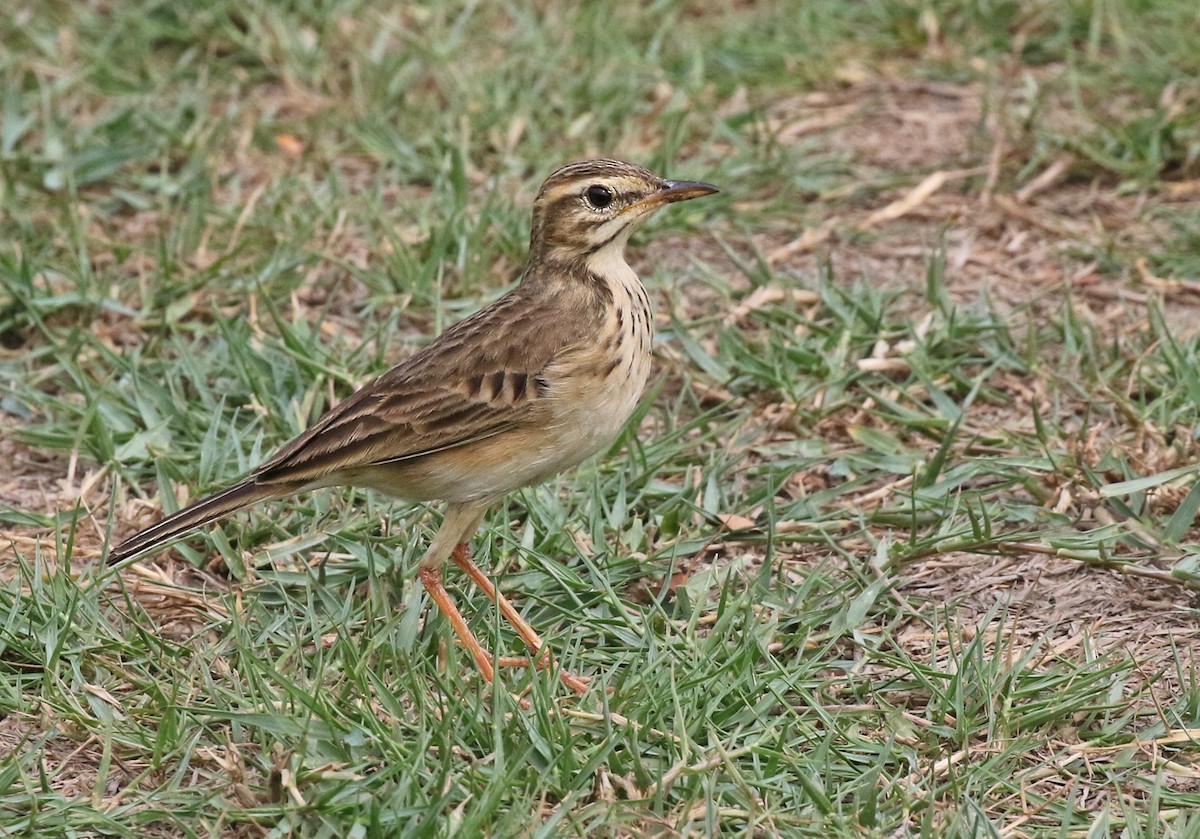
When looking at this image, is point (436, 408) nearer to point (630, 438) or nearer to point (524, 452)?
point (524, 452)

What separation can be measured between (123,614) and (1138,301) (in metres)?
4.79

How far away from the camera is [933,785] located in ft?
15.9

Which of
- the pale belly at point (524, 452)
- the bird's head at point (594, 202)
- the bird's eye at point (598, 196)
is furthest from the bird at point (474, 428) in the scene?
the bird's eye at point (598, 196)

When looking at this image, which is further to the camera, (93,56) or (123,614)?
(93,56)

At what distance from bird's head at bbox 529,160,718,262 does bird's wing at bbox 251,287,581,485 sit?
36cm

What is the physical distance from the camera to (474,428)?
5578 mm

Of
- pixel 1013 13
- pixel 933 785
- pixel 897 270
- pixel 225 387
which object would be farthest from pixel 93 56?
pixel 933 785

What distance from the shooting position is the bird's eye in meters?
5.97

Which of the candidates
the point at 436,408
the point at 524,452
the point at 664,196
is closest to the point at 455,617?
the point at 524,452

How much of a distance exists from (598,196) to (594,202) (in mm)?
26

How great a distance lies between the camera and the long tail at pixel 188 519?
5352mm

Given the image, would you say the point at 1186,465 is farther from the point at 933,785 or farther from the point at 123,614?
the point at 123,614

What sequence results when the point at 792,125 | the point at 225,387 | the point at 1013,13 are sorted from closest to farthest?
1. the point at 225,387
2. the point at 792,125
3. the point at 1013,13

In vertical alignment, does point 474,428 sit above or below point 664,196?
below
